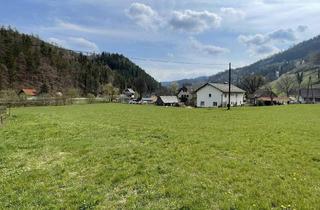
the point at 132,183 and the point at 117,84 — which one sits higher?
the point at 117,84

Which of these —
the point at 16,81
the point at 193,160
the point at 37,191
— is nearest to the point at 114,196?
the point at 37,191

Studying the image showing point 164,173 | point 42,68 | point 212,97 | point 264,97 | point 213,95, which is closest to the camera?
point 164,173

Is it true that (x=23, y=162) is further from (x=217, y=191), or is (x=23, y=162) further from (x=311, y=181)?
(x=311, y=181)

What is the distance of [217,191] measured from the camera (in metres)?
7.72

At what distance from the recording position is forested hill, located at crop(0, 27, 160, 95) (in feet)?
433

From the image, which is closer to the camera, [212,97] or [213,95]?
[213,95]

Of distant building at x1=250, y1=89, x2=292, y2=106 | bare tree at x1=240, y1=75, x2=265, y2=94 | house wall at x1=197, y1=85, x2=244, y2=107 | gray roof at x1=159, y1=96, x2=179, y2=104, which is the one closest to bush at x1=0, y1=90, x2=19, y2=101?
gray roof at x1=159, y1=96, x2=179, y2=104

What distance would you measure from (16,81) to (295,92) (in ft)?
409

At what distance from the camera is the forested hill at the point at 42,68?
132 m

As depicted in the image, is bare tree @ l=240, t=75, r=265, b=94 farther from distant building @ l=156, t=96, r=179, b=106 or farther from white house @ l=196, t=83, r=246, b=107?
white house @ l=196, t=83, r=246, b=107

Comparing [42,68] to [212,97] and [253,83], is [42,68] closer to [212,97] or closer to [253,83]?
[253,83]

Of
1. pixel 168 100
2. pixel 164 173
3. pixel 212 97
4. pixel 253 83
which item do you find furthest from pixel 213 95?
pixel 164 173

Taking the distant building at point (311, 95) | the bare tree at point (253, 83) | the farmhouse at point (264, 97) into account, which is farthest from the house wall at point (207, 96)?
the distant building at point (311, 95)

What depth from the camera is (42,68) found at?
481 ft
